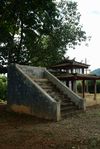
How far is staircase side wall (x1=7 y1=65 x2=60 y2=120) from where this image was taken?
1446cm

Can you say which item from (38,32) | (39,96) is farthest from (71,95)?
(38,32)

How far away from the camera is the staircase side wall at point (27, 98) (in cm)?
1446

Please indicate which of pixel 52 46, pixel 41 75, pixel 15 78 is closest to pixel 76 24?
pixel 52 46

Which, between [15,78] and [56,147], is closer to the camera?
[56,147]

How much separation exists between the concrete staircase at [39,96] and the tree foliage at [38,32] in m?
3.11

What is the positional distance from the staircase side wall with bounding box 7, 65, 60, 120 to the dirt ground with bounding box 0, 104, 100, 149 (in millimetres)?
421

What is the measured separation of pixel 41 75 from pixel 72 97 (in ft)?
8.11

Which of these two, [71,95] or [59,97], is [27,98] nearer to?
[59,97]

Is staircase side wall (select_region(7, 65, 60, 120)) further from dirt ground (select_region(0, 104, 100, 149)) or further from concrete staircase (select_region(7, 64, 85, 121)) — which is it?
dirt ground (select_region(0, 104, 100, 149))

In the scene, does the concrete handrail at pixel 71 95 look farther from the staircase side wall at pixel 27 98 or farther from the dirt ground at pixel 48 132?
the staircase side wall at pixel 27 98

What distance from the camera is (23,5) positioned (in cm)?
1606

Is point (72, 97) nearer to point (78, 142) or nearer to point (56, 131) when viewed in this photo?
point (56, 131)

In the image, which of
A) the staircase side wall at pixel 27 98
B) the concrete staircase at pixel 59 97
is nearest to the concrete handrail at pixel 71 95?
the concrete staircase at pixel 59 97

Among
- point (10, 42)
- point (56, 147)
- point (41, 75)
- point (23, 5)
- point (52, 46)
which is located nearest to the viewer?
point (56, 147)
